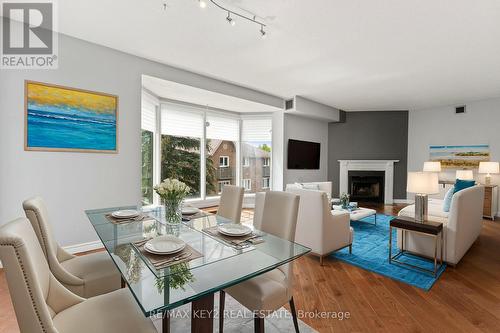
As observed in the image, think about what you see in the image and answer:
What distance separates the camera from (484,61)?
11.9 ft

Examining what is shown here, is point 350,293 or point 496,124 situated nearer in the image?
point 350,293

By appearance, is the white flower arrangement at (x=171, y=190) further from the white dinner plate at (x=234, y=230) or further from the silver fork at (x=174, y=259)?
the silver fork at (x=174, y=259)

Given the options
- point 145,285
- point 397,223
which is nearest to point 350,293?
point 397,223

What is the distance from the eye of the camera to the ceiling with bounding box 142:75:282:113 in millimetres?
4105

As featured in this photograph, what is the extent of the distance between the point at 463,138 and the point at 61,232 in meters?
8.61

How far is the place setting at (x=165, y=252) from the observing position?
1252 mm

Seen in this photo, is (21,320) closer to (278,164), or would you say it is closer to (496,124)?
(278,164)

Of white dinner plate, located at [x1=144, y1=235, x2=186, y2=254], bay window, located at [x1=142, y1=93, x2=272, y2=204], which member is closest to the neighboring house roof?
bay window, located at [x1=142, y1=93, x2=272, y2=204]

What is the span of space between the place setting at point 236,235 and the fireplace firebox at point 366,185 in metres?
6.44

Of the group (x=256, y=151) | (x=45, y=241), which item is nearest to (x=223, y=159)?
(x=256, y=151)

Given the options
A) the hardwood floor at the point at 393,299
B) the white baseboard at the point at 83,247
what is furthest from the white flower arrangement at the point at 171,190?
the white baseboard at the point at 83,247

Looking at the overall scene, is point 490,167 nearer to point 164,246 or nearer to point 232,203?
point 232,203

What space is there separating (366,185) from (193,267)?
23.8ft

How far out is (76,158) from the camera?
3.06m
